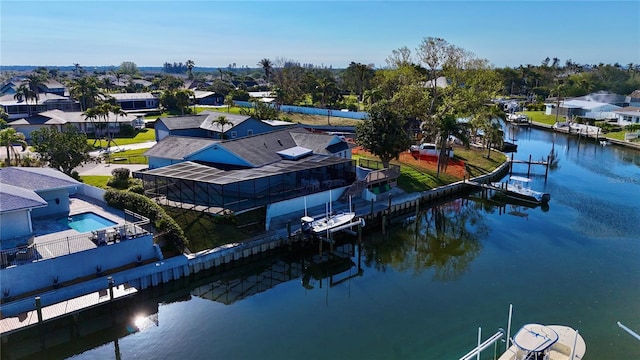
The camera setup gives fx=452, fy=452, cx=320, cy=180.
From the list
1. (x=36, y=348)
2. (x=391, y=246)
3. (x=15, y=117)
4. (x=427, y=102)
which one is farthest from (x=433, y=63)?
(x=15, y=117)

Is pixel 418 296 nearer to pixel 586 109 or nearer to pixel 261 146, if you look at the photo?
pixel 261 146

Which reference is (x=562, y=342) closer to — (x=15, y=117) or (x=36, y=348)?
(x=36, y=348)

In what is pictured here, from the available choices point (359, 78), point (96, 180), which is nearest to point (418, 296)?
point (96, 180)

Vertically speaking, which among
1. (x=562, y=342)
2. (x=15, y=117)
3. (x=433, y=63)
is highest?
(x=433, y=63)

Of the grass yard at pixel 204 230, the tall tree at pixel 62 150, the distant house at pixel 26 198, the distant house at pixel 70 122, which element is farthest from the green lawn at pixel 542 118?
the distant house at pixel 26 198

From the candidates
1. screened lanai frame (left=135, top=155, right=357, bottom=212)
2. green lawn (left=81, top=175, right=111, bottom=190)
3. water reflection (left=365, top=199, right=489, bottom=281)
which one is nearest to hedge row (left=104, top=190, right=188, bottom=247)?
screened lanai frame (left=135, top=155, right=357, bottom=212)

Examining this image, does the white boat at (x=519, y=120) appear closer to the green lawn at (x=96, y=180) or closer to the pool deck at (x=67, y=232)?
the green lawn at (x=96, y=180)
